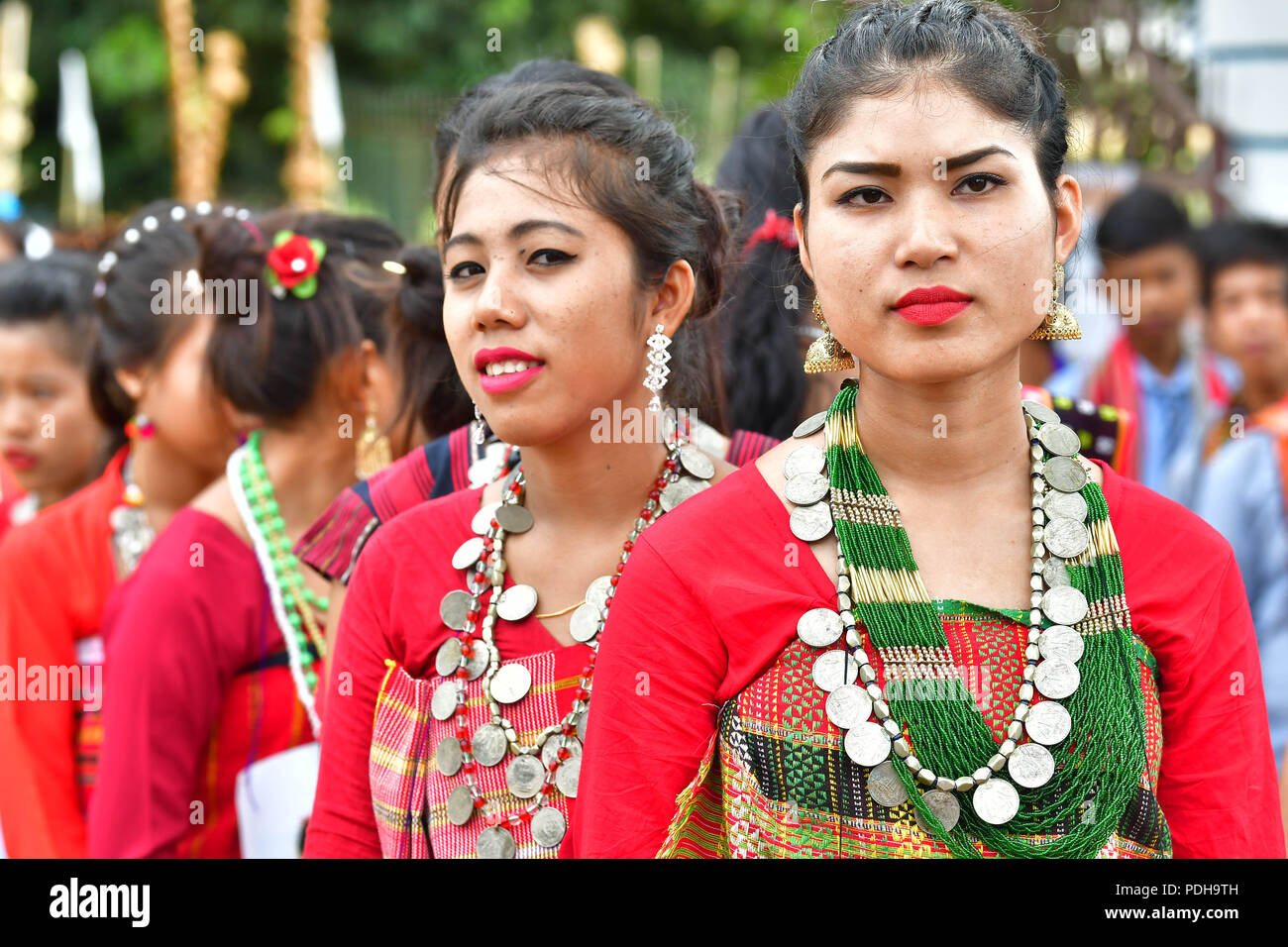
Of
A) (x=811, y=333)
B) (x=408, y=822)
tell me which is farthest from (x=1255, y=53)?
(x=408, y=822)

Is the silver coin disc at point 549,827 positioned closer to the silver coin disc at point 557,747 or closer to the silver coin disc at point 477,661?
the silver coin disc at point 557,747

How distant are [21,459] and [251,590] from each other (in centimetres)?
160

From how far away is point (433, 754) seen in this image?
6.32 feet

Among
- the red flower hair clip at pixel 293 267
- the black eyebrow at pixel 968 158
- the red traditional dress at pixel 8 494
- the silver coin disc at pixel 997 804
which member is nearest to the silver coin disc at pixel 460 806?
the silver coin disc at pixel 997 804

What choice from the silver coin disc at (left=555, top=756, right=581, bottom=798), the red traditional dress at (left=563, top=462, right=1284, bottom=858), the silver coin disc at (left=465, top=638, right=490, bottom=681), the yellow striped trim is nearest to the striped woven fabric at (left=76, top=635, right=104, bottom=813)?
the silver coin disc at (left=465, top=638, right=490, bottom=681)

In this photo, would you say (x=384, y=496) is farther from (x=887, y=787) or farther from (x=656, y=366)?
(x=887, y=787)

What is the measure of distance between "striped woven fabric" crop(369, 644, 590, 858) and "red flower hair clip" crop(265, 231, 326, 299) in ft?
4.54

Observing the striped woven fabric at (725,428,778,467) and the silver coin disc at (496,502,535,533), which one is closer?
the silver coin disc at (496,502,535,533)

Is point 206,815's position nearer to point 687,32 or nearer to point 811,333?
point 811,333

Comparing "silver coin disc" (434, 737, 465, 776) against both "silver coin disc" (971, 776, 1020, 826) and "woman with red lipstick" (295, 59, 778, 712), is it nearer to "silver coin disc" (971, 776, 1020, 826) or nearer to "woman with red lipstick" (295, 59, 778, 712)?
"woman with red lipstick" (295, 59, 778, 712)

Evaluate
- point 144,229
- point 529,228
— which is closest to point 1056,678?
point 529,228

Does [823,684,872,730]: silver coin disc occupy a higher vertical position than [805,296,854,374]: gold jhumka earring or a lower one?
lower

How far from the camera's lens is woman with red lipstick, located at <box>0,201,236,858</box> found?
2.90 meters

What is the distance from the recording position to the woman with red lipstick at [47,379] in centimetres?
398
